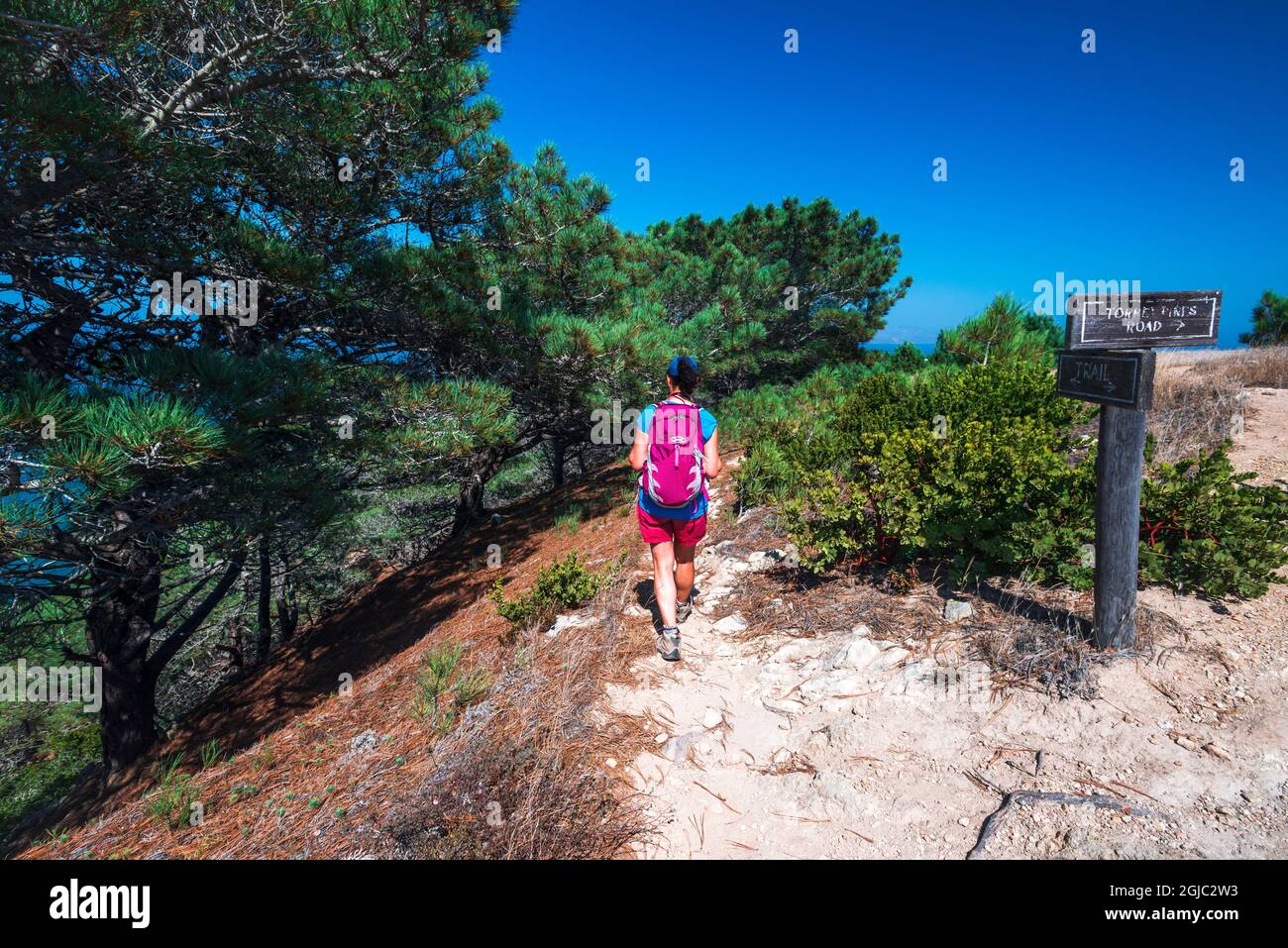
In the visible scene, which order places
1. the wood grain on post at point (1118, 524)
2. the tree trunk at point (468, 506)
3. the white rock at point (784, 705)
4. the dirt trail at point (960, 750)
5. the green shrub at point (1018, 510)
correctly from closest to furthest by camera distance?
1. the dirt trail at point (960, 750)
2. the wood grain on post at point (1118, 524)
3. the white rock at point (784, 705)
4. the green shrub at point (1018, 510)
5. the tree trunk at point (468, 506)

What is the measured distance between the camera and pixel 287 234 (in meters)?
4.88

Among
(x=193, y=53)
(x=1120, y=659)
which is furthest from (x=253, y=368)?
(x=1120, y=659)

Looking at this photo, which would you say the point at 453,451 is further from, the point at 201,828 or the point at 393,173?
the point at 201,828

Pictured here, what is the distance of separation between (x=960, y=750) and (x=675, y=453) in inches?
80.6

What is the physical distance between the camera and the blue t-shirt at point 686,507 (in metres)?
3.25

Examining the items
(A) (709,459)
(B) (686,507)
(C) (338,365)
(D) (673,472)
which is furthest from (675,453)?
(C) (338,365)

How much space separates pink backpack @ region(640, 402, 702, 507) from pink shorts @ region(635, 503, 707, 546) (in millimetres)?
172

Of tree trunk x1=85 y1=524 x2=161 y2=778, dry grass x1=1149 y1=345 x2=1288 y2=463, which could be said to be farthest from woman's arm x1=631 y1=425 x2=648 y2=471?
tree trunk x1=85 y1=524 x2=161 y2=778

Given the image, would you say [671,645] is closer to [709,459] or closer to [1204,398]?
[709,459]

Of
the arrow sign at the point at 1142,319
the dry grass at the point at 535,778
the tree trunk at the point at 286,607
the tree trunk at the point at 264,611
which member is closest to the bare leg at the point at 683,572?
the dry grass at the point at 535,778

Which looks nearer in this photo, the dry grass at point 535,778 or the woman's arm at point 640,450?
the dry grass at point 535,778

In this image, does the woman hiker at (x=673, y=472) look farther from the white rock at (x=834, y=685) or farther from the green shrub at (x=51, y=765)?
the green shrub at (x=51, y=765)

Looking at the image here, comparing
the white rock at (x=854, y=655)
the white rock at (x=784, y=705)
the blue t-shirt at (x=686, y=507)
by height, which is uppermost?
the blue t-shirt at (x=686, y=507)

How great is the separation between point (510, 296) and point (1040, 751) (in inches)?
250
